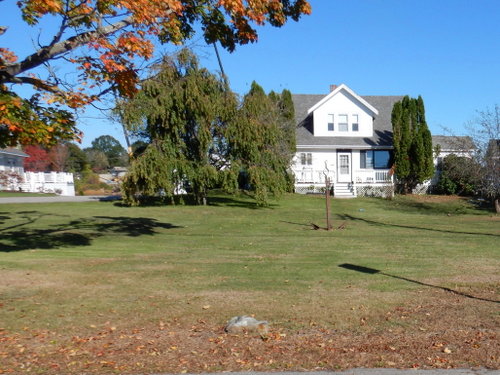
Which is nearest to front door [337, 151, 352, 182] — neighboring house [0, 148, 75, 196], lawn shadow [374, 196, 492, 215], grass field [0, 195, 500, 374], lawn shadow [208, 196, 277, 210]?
lawn shadow [374, 196, 492, 215]

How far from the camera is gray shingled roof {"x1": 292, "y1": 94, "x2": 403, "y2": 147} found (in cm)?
3756

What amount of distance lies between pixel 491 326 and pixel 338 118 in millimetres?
32755

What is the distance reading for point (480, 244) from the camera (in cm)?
1536

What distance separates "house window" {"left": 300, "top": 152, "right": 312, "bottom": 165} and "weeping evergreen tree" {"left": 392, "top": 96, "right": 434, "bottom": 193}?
5.97m

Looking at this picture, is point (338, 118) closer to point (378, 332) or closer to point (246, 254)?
point (246, 254)

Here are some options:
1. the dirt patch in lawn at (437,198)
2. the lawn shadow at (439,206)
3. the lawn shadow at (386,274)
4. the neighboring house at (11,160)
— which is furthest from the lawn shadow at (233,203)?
the neighboring house at (11,160)

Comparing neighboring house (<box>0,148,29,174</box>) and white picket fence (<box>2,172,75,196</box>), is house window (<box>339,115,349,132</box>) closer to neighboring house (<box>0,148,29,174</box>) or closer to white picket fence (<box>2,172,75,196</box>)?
white picket fence (<box>2,172,75,196</box>)

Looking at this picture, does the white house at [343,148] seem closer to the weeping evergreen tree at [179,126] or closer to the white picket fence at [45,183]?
the weeping evergreen tree at [179,126]

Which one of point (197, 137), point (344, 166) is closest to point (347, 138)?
point (344, 166)

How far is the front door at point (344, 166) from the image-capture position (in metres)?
37.9

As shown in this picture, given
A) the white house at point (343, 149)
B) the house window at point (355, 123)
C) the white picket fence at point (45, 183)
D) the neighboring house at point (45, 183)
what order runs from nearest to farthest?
the white house at point (343, 149), the house window at point (355, 123), the neighboring house at point (45, 183), the white picket fence at point (45, 183)

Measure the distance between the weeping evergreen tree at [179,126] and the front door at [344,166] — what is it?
39.3 feet

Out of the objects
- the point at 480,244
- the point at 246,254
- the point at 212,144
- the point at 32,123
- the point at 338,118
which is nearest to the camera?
the point at 32,123

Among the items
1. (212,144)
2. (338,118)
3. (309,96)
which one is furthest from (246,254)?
(309,96)
